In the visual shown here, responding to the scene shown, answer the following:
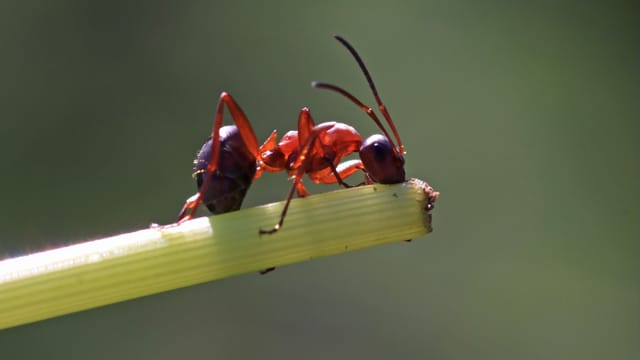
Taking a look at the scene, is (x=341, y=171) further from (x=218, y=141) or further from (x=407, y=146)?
(x=407, y=146)

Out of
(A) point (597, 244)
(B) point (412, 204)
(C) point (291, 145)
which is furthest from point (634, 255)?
(B) point (412, 204)

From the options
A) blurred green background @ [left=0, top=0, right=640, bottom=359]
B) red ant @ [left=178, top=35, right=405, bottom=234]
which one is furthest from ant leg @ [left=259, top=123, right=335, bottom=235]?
blurred green background @ [left=0, top=0, right=640, bottom=359]

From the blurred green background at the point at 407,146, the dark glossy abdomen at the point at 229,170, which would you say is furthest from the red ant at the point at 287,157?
the blurred green background at the point at 407,146

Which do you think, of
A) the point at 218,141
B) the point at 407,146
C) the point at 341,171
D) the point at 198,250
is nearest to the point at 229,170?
the point at 218,141

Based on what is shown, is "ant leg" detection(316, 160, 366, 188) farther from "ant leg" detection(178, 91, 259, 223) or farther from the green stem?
the green stem

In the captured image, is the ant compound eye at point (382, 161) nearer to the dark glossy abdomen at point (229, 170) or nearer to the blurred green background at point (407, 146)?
the dark glossy abdomen at point (229, 170)

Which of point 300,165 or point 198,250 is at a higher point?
point 300,165

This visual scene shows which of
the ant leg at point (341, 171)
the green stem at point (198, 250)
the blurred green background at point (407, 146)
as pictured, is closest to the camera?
the green stem at point (198, 250)

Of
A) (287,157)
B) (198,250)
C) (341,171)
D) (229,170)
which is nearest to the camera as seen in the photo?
(198,250)
